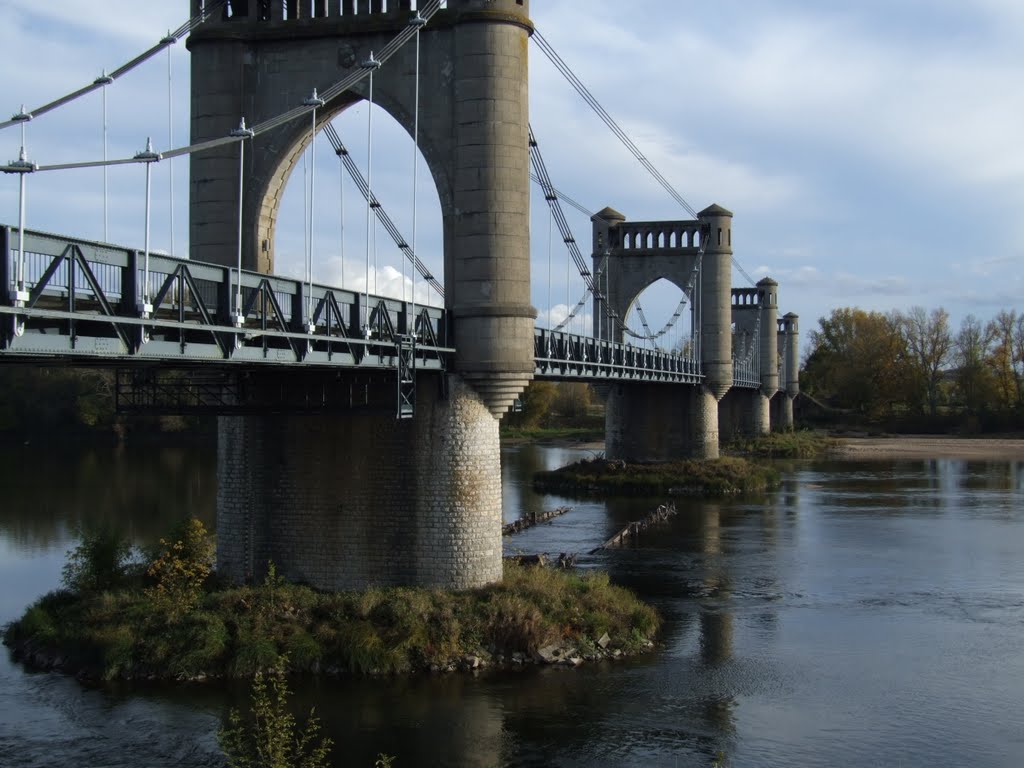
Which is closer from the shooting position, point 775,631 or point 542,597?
point 542,597

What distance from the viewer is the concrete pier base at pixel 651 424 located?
49031 millimetres

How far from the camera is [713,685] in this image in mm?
17547

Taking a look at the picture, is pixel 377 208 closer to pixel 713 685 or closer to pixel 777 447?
pixel 713 685

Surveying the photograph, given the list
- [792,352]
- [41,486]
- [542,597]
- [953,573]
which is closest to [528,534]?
[953,573]

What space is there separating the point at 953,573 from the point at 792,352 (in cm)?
6501

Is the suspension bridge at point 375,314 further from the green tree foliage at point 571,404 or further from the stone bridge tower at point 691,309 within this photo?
the green tree foliage at point 571,404

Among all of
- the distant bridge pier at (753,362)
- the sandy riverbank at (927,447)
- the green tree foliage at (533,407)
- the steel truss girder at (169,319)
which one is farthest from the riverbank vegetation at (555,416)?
the steel truss girder at (169,319)

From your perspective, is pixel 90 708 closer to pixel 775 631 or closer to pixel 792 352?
pixel 775 631

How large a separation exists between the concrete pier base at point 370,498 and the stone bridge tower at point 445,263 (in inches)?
0.9

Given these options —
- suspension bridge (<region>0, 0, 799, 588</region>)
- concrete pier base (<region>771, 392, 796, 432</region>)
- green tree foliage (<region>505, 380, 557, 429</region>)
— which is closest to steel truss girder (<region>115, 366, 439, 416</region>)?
suspension bridge (<region>0, 0, 799, 588</region>)

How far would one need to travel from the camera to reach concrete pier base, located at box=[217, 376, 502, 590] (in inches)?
770

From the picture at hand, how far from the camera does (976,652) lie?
19.3 m

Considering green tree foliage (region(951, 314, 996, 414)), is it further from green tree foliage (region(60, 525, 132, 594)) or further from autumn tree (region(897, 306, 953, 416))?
green tree foliage (region(60, 525, 132, 594))

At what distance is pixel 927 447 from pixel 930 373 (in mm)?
19065
